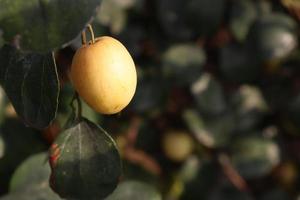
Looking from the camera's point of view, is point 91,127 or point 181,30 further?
point 181,30

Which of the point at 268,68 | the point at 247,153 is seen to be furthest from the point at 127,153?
the point at 268,68

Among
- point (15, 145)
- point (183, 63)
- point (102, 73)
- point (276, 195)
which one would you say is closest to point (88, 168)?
point (102, 73)

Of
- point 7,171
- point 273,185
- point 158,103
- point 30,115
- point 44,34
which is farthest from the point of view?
point 273,185

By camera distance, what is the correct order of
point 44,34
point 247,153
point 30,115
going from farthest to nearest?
point 247,153 → point 30,115 → point 44,34

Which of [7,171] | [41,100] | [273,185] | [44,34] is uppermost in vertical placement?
[44,34]

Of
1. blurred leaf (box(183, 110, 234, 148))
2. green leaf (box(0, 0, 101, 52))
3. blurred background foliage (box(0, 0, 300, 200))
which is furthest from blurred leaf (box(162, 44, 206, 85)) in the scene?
green leaf (box(0, 0, 101, 52))

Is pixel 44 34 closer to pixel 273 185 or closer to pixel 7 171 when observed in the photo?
pixel 7 171
